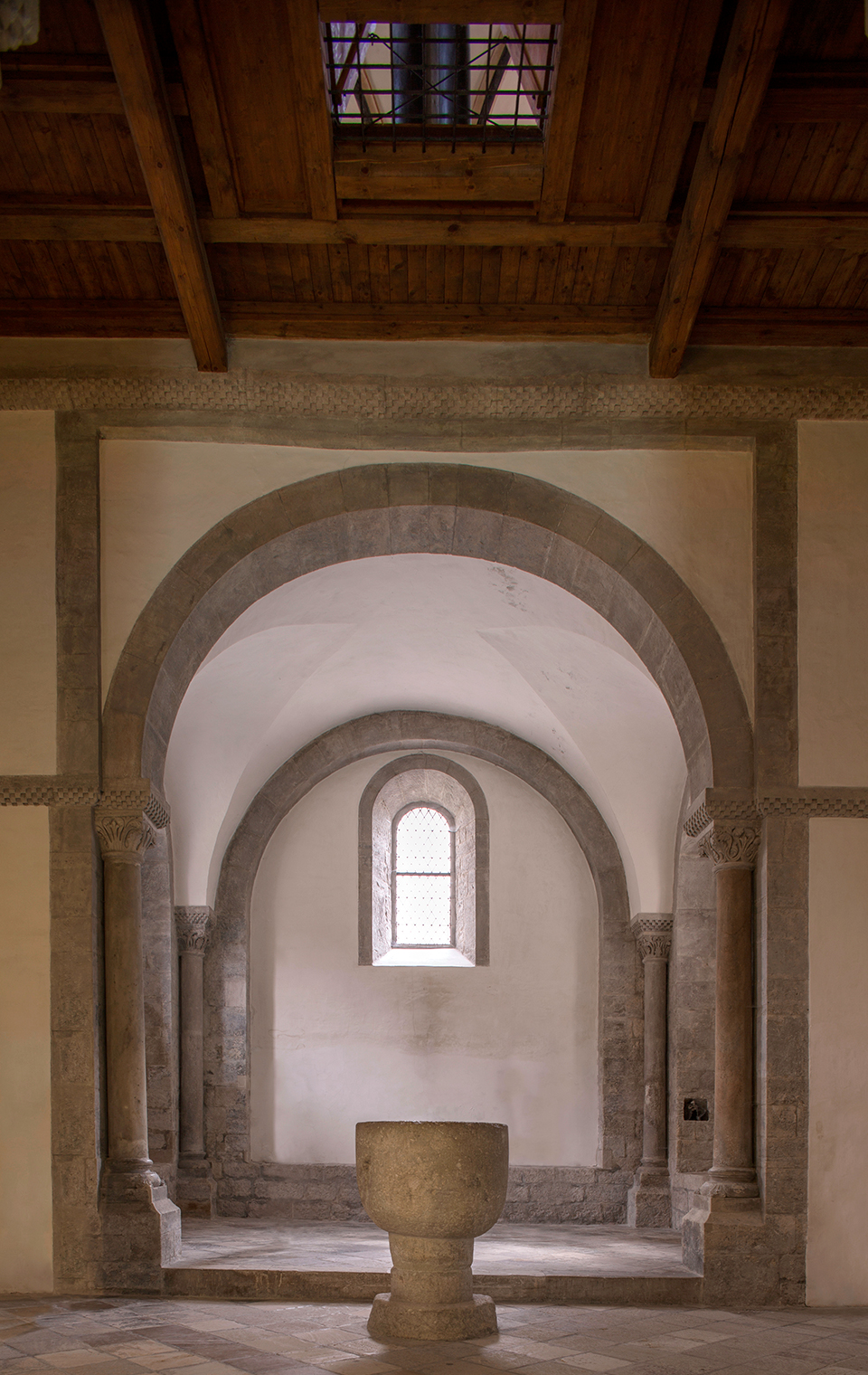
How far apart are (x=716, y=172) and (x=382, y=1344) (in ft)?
20.1

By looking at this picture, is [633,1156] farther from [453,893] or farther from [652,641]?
[652,641]

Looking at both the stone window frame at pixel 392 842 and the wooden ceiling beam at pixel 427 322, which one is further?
the stone window frame at pixel 392 842

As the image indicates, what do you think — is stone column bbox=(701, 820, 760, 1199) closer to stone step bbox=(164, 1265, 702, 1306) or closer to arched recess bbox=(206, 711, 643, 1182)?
stone step bbox=(164, 1265, 702, 1306)

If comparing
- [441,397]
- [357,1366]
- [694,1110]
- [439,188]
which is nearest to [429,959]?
[694,1110]

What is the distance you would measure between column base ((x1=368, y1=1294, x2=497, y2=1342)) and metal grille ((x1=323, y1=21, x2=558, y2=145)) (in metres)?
5.98

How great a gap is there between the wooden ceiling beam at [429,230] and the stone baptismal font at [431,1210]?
4.87 meters

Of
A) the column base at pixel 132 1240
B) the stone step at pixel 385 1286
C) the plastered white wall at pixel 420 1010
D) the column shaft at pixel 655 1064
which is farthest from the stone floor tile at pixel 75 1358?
the column shaft at pixel 655 1064

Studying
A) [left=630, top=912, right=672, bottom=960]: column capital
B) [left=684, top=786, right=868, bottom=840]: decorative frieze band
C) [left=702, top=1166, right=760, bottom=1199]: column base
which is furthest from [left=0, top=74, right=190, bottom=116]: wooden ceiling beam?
[left=630, top=912, right=672, bottom=960]: column capital

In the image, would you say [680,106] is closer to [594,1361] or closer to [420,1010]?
[594,1361]

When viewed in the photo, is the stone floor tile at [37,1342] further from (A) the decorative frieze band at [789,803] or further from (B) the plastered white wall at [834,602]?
(B) the plastered white wall at [834,602]

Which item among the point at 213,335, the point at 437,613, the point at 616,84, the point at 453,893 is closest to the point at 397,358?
the point at 213,335

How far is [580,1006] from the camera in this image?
13023 millimetres

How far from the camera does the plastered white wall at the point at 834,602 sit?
8125mm

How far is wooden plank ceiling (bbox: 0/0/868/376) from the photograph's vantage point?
664cm
